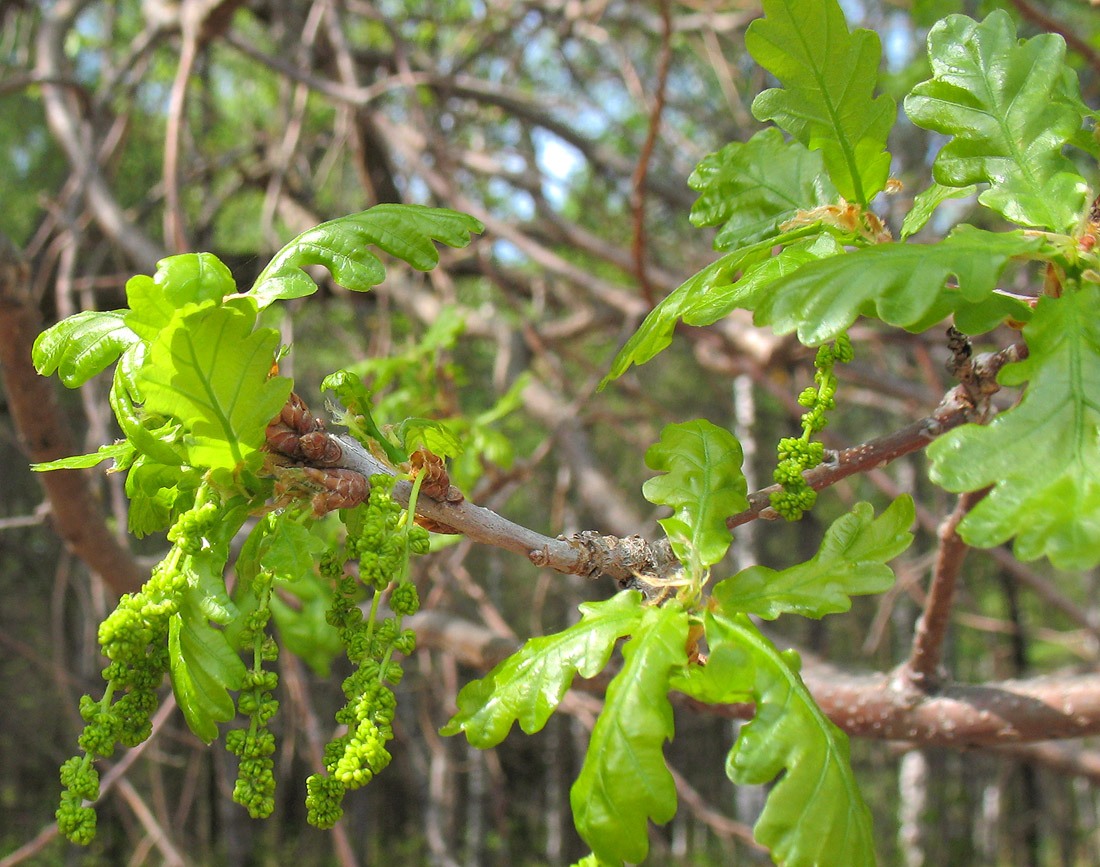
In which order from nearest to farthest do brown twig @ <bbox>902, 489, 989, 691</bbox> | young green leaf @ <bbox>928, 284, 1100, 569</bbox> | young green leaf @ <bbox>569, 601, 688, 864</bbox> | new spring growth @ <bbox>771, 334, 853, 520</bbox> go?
1. young green leaf @ <bbox>928, 284, 1100, 569</bbox>
2. young green leaf @ <bbox>569, 601, 688, 864</bbox>
3. new spring growth @ <bbox>771, 334, 853, 520</bbox>
4. brown twig @ <bbox>902, 489, 989, 691</bbox>

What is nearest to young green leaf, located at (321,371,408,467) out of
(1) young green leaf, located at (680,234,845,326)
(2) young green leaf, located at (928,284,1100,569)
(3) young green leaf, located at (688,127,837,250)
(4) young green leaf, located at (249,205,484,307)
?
(4) young green leaf, located at (249,205,484,307)

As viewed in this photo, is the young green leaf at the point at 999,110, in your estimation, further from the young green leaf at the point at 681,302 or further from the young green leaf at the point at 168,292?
the young green leaf at the point at 168,292

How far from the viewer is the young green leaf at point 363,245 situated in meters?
0.91

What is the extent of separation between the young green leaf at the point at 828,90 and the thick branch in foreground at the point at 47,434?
1226mm

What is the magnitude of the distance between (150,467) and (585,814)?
58cm

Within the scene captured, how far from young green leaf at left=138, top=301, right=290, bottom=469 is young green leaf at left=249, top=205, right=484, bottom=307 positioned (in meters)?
0.07

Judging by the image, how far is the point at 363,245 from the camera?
96 centimetres

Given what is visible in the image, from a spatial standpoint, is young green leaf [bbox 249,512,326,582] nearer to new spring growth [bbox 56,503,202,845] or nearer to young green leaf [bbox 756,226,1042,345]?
new spring growth [bbox 56,503,202,845]

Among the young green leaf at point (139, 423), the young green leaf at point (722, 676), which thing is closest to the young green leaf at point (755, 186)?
the young green leaf at point (722, 676)

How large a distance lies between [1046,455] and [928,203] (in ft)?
1.23

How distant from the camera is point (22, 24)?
427cm

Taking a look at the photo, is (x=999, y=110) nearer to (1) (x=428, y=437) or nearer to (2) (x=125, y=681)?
(1) (x=428, y=437)

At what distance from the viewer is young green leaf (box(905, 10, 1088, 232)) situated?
2.87 ft

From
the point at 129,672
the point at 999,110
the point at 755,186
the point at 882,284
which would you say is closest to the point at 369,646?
the point at 129,672
